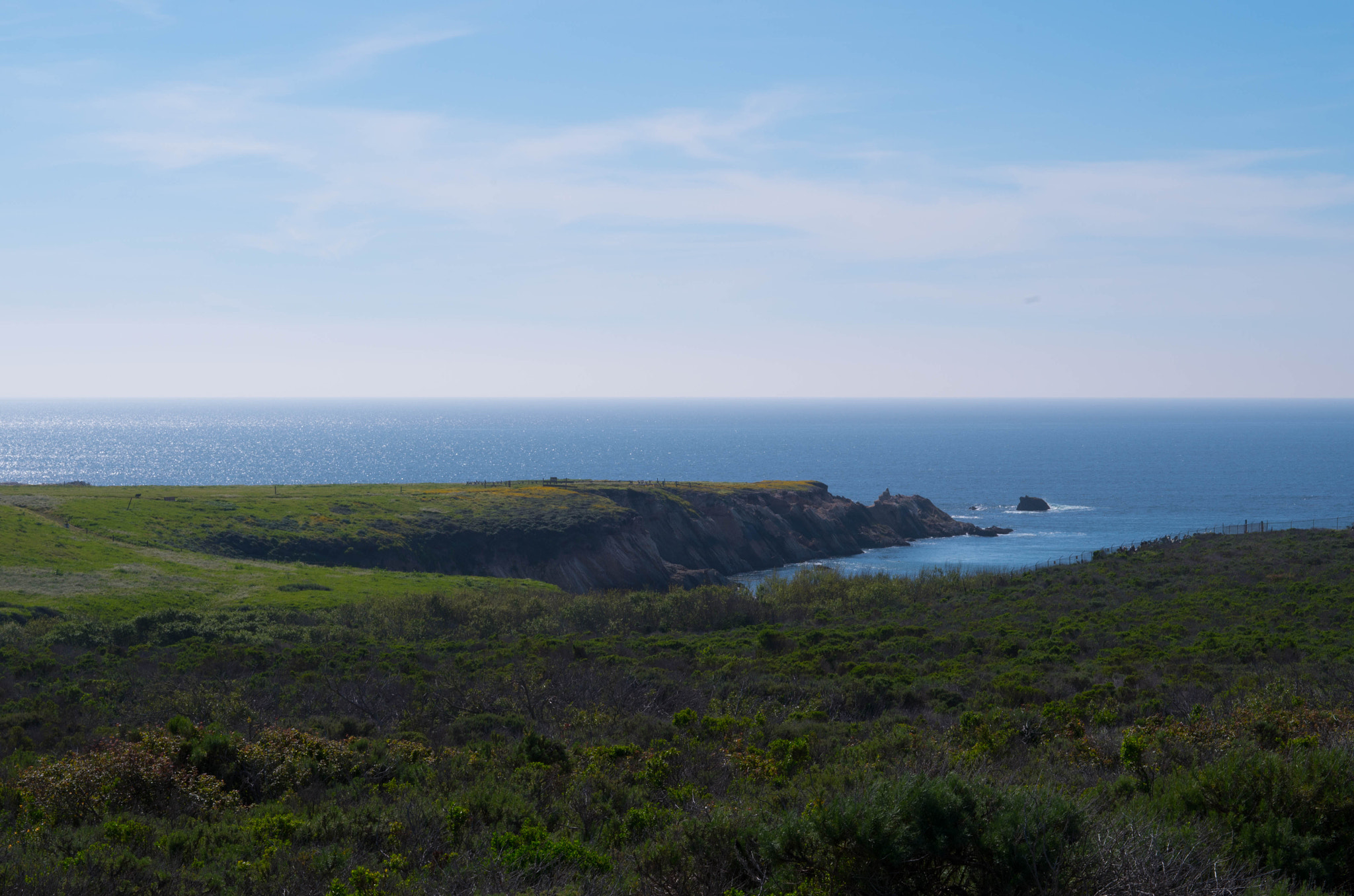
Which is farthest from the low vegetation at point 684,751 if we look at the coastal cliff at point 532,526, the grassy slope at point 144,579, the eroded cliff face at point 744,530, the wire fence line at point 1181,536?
the eroded cliff face at point 744,530

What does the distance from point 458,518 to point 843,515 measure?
133ft

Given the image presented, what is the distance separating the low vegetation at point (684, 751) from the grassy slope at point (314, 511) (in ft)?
64.6

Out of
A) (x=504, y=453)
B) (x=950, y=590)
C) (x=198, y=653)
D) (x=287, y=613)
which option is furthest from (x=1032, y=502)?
(x=504, y=453)

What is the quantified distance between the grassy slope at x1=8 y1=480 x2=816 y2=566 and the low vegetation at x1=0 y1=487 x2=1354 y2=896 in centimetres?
1970

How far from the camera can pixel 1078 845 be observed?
6555 mm

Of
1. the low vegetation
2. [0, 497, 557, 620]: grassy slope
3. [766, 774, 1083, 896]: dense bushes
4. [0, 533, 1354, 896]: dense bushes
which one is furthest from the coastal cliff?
[766, 774, 1083, 896]: dense bushes

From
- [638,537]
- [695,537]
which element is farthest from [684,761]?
[695,537]

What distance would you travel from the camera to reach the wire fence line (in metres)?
52.8

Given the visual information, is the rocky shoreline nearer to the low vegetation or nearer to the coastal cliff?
the coastal cliff

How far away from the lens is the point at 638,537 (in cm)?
7100

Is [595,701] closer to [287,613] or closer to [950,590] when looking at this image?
[287,613]

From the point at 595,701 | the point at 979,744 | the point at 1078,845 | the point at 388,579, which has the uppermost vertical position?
the point at 1078,845

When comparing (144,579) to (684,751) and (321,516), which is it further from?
(684,751)

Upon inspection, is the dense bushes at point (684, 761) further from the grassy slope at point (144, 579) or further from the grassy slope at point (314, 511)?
the grassy slope at point (314, 511)
